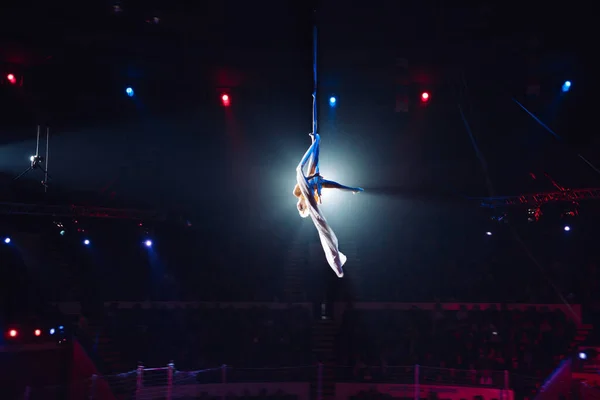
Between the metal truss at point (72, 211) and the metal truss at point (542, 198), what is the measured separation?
740 cm

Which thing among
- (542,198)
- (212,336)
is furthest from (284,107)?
(542,198)

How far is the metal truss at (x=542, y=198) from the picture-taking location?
31.2ft

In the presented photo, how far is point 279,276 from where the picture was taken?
535 inches

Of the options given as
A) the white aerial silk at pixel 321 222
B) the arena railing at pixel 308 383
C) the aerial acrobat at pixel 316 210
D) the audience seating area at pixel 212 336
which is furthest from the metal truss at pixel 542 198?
the white aerial silk at pixel 321 222

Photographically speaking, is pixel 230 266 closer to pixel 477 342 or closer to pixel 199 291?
pixel 199 291

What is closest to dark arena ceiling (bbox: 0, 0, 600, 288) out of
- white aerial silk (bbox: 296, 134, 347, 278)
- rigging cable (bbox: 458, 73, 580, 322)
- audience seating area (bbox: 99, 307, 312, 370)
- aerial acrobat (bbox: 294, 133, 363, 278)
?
rigging cable (bbox: 458, 73, 580, 322)

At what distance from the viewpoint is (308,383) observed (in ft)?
34.0

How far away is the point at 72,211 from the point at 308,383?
19.6 feet

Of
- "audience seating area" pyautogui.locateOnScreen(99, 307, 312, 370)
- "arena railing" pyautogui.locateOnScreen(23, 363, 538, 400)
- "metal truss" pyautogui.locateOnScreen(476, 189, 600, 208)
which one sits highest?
"metal truss" pyautogui.locateOnScreen(476, 189, 600, 208)

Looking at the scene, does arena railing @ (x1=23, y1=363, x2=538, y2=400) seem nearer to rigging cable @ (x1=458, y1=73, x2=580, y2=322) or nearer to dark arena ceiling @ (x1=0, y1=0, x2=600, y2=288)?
rigging cable @ (x1=458, y1=73, x2=580, y2=322)

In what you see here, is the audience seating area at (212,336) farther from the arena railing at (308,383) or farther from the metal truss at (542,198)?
the metal truss at (542,198)

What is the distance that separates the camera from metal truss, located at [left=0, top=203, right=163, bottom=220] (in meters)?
10.6

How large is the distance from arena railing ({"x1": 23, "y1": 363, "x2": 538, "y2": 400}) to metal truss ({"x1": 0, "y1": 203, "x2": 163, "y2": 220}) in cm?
342

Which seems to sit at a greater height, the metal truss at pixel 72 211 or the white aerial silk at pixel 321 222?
the metal truss at pixel 72 211
